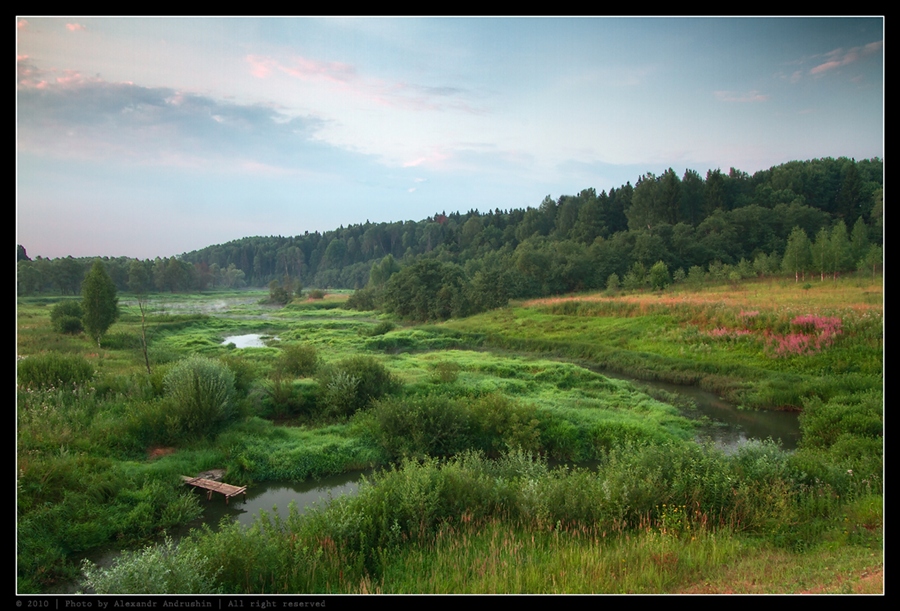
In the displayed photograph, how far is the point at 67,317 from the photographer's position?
24.6 metres

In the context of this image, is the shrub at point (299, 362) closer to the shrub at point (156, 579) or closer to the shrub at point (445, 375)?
the shrub at point (445, 375)

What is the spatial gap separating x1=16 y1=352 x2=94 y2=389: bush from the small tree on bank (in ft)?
20.9

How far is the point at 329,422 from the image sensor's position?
55.8 ft

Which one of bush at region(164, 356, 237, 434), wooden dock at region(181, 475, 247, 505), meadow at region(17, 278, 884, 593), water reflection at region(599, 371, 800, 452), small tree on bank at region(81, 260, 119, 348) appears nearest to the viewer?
meadow at region(17, 278, 884, 593)

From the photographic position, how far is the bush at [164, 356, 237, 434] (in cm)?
1443

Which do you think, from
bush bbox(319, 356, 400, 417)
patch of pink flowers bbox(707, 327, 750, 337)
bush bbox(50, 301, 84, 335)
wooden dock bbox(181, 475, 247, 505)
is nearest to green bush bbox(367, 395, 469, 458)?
bush bbox(319, 356, 400, 417)

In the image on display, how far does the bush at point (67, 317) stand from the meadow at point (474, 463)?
0.59m

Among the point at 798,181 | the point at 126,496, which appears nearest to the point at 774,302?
the point at 126,496

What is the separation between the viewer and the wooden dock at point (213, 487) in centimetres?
1171

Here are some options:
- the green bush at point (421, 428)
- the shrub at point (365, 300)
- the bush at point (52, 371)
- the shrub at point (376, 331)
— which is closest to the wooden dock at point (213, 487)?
the green bush at point (421, 428)

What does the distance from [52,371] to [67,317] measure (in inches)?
438

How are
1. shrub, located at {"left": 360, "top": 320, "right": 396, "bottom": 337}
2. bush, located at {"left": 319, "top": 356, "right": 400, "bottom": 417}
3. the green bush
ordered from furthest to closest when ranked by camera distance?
shrub, located at {"left": 360, "top": 320, "right": 396, "bottom": 337}, bush, located at {"left": 319, "top": 356, "right": 400, "bottom": 417}, the green bush

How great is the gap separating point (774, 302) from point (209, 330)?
136 feet

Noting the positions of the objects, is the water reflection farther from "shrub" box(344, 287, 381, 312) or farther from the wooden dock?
"shrub" box(344, 287, 381, 312)
